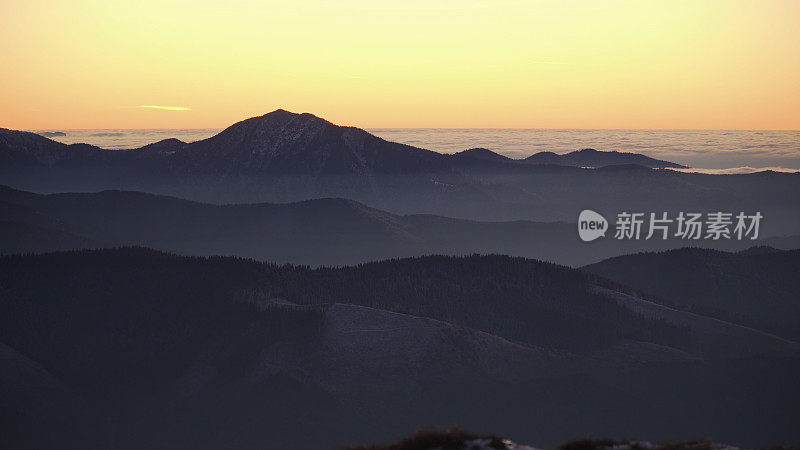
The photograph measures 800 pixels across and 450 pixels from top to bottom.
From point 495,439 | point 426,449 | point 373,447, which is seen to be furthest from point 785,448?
point 373,447

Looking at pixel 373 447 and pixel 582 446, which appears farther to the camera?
pixel 373 447

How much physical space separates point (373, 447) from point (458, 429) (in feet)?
23.3

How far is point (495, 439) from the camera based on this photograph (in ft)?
199

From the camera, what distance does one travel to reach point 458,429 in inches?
2434

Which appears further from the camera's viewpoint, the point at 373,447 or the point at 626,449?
the point at 373,447

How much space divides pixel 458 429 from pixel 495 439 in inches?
109

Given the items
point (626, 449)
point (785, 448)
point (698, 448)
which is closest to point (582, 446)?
point (626, 449)

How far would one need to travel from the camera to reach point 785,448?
202ft

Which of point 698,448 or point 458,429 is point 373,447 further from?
point 698,448

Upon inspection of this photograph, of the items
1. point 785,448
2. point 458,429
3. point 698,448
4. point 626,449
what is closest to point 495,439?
point 458,429

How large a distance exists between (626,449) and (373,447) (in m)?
18.1

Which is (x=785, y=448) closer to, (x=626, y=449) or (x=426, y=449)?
(x=626, y=449)

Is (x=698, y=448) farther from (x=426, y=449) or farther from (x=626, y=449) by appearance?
(x=426, y=449)

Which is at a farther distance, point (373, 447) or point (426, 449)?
point (373, 447)
